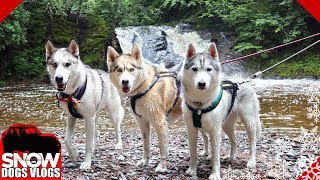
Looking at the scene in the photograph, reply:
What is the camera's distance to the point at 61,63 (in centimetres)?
331

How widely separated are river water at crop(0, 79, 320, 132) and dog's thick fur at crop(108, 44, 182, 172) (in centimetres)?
278

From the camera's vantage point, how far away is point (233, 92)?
140 inches

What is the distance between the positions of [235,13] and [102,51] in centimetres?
590

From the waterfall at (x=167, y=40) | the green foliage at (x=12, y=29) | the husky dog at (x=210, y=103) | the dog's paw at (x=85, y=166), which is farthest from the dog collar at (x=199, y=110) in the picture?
the waterfall at (x=167, y=40)

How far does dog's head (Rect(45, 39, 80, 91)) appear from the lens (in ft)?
10.6

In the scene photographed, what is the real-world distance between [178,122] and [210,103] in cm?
374

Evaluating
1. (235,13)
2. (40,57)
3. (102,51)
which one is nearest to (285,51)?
(235,13)

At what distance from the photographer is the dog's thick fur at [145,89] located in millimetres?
3430

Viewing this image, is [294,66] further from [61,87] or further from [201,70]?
[61,87]

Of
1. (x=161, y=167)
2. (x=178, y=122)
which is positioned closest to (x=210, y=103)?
(x=161, y=167)

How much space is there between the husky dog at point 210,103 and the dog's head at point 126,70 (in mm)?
500

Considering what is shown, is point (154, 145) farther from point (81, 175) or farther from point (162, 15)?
point (162, 15)

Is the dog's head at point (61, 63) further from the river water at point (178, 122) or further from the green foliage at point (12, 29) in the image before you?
the green foliage at point (12, 29)

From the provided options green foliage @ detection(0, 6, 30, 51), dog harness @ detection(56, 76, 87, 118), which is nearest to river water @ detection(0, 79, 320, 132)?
green foliage @ detection(0, 6, 30, 51)
